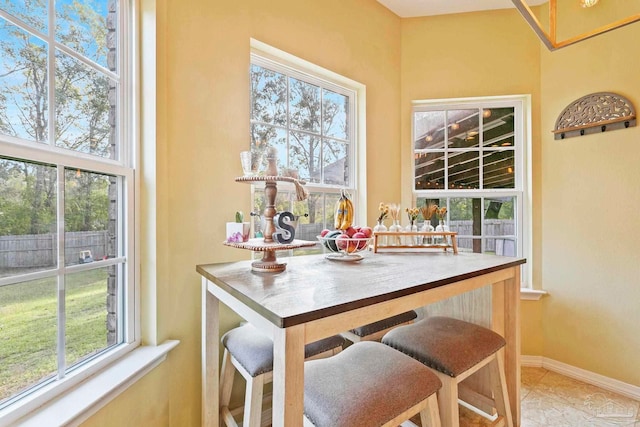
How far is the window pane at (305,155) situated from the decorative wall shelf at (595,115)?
1.82 metres

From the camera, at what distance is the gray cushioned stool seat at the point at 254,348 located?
3.81 ft

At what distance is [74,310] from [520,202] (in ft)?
9.44

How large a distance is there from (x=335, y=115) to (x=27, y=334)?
2.01m

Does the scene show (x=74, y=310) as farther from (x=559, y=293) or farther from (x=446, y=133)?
(x=559, y=293)

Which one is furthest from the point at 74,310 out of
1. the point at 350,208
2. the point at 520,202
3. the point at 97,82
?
the point at 520,202

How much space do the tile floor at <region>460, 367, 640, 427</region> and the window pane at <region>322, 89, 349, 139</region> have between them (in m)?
→ 2.02

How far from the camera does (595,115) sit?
206 cm

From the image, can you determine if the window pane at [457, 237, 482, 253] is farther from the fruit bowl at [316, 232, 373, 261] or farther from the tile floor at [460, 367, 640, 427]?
the fruit bowl at [316, 232, 373, 261]

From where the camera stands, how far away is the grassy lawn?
0.87 meters

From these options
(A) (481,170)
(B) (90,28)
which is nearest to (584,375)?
(A) (481,170)

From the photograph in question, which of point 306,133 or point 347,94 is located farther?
point 347,94

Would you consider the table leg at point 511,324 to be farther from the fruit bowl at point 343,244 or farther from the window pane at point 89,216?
the window pane at point 89,216

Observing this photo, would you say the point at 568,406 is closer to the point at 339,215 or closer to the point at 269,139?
the point at 339,215

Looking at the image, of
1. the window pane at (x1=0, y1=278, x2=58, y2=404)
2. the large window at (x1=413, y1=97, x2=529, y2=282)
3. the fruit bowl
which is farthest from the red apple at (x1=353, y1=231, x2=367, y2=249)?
the large window at (x1=413, y1=97, x2=529, y2=282)
